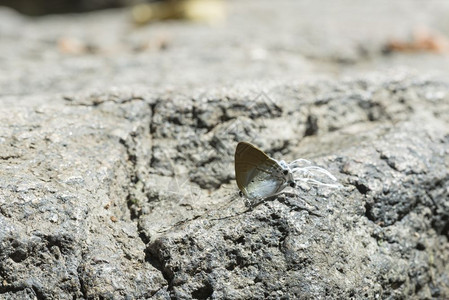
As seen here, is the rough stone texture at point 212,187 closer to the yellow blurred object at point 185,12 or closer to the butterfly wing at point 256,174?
the butterfly wing at point 256,174

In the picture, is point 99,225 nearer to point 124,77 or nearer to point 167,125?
point 167,125

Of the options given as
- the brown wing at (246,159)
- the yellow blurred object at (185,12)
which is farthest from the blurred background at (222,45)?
the brown wing at (246,159)

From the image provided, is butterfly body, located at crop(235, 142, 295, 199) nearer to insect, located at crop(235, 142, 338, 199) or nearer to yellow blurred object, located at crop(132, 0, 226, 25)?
insect, located at crop(235, 142, 338, 199)

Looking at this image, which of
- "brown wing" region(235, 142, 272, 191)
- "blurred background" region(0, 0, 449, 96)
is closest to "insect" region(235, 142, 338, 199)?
"brown wing" region(235, 142, 272, 191)

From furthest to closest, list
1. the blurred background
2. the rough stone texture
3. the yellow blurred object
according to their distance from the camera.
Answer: the yellow blurred object, the blurred background, the rough stone texture

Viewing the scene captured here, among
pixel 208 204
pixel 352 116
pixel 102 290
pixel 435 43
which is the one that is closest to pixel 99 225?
pixel 102 290

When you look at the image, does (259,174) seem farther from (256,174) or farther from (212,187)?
(212,187)
